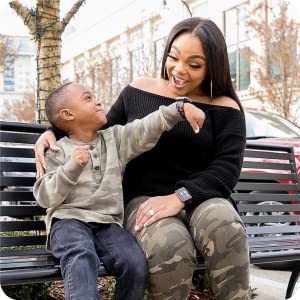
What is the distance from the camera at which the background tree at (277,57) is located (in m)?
13.9

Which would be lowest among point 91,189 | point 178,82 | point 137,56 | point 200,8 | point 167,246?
point 167,246

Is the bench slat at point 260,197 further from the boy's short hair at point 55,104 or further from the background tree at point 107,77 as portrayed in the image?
the background tree at point 107,77

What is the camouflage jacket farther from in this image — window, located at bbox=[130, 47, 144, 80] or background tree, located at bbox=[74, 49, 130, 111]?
background tree, located at bbox=[74, 49, 130, 111]

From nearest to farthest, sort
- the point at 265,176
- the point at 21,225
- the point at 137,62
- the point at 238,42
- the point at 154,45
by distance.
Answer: the point at 21,225, the point at 265,176, the point at 154,45, the point at 238,42, the point at 137,62

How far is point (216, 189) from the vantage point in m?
2.61

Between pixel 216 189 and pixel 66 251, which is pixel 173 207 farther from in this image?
pixel 66 251

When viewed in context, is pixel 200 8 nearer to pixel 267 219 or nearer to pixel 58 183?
pixel 267 219

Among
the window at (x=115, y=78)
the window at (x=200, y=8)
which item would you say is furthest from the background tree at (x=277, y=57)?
the window at (x=115, y=78)

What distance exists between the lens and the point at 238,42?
18.5m

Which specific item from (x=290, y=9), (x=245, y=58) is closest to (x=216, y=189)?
(x=290, y=9)

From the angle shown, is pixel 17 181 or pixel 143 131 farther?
pixel 17 181

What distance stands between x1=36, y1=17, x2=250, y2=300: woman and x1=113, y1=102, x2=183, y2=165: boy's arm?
0.33ft

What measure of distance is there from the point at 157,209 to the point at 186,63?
792 millimetres

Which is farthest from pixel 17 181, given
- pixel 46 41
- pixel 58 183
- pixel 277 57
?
pixel 277 57
